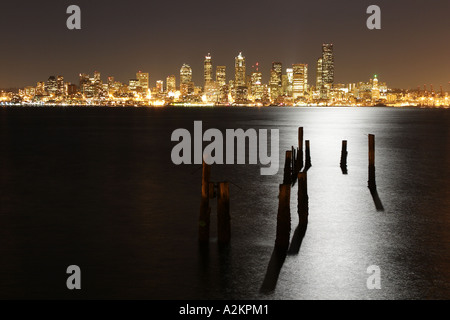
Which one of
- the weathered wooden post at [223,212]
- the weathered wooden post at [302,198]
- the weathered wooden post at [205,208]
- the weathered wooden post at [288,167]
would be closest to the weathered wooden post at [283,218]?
the weathered wooden post at [223,212]

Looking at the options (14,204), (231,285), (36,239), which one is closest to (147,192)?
(14,204)

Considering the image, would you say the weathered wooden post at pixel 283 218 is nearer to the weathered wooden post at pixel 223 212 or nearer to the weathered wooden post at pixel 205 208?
the weathered wooden post at pixel 223 212

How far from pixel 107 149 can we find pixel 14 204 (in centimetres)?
2725

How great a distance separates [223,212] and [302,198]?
405 cm

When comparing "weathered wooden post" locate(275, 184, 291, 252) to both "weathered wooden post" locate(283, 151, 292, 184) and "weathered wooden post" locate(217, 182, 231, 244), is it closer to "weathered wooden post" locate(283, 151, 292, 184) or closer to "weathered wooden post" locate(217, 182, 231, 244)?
"weathered wooden post" locate(217, 182, 231, 244)

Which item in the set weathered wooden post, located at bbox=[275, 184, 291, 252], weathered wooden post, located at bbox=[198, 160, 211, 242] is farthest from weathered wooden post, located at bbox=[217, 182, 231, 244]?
weathered wooden post, located at bbox=[275, 184, 291, 252]

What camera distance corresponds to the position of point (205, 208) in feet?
51.5

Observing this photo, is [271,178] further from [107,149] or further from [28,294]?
[107,149]

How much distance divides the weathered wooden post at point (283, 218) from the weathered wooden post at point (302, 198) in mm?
2537

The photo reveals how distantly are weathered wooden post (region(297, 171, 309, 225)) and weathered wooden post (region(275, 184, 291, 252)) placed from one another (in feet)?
8.32

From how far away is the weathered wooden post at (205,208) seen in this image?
15.5 m

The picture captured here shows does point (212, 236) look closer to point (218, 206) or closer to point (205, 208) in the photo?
point (205, 208)
